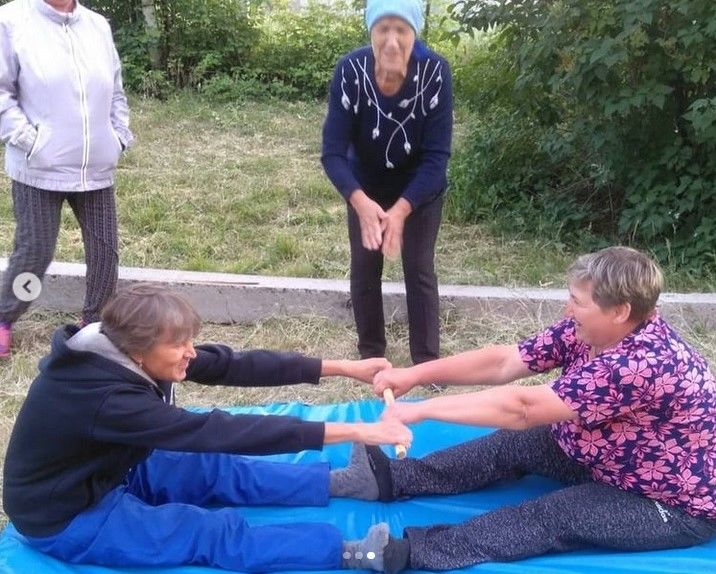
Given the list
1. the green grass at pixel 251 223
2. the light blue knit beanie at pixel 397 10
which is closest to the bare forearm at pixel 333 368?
the light blue knit beanie at pixel 397 10

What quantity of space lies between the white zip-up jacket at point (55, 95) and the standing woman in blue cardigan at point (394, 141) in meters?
1.00

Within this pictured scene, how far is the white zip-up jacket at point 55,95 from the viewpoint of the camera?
11.1ft

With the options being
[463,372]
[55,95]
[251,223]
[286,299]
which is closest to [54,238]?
[55,95]

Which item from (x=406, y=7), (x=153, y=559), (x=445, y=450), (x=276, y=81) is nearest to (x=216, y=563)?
(x=153, y=559)

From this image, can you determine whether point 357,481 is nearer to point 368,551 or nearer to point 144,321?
point 368,551

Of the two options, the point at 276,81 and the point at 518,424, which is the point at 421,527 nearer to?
the point at 518,424

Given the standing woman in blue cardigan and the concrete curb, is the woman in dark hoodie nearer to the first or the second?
the standing woman in blue cardigan

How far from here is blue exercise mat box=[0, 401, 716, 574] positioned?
7.82 ft

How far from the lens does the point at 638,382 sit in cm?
217

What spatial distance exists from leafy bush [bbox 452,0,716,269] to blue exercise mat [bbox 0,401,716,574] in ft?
8.17

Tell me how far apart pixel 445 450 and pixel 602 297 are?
94 cm

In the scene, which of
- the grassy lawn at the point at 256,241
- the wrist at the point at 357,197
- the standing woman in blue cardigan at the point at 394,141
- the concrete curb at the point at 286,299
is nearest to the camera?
the standing woman in blue cardigan at the point at 394,141

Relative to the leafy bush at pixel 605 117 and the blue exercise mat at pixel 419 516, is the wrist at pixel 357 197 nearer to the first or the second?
the blue exercise mat at pixel 419 516

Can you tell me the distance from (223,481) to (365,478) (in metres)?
0.46
